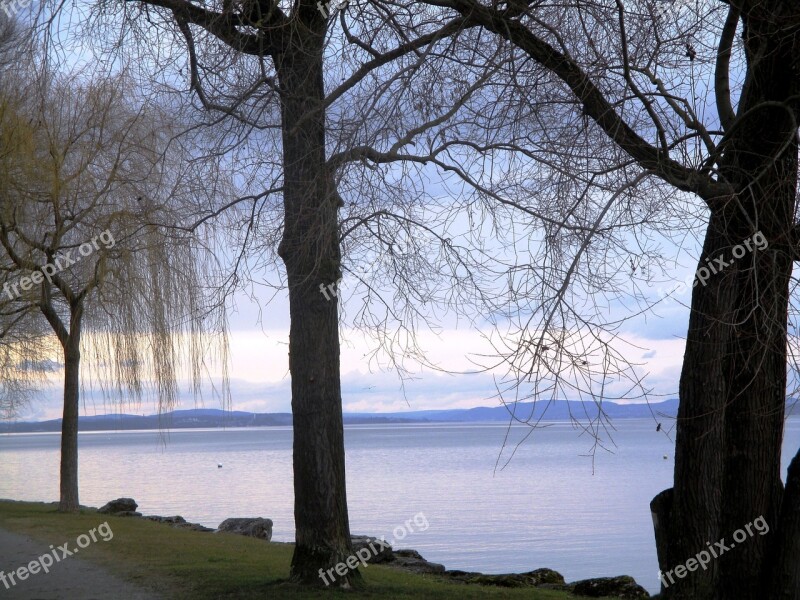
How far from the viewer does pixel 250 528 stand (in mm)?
19531

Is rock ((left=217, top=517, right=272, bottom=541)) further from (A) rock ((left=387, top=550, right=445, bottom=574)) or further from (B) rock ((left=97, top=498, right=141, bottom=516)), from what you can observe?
(A) rock ((left=387, top=550, right=445, bottom=574))

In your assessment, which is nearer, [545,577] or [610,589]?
[610,589]

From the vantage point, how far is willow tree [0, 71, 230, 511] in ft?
48.9

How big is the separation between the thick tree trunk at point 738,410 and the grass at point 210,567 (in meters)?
3.01

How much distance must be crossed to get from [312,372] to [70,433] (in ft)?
35.7

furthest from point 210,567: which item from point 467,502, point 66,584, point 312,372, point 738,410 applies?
point 467,502

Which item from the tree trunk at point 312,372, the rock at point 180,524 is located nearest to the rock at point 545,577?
the tree trunk at point 312,372

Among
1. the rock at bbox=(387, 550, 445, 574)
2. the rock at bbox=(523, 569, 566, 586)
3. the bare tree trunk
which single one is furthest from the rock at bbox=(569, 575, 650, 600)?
the bare tree trunk

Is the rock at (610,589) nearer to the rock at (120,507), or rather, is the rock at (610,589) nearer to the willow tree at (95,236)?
the willow tree at (95,236)

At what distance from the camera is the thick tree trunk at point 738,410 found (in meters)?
7.01

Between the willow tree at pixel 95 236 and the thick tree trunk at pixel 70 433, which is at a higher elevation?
the willow tree at pixel 95 236

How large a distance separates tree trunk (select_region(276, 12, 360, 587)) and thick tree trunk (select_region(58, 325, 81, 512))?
1006 centimetres

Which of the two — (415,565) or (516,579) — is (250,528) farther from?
(516,579)

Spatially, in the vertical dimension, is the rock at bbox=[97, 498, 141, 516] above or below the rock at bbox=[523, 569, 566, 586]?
above
